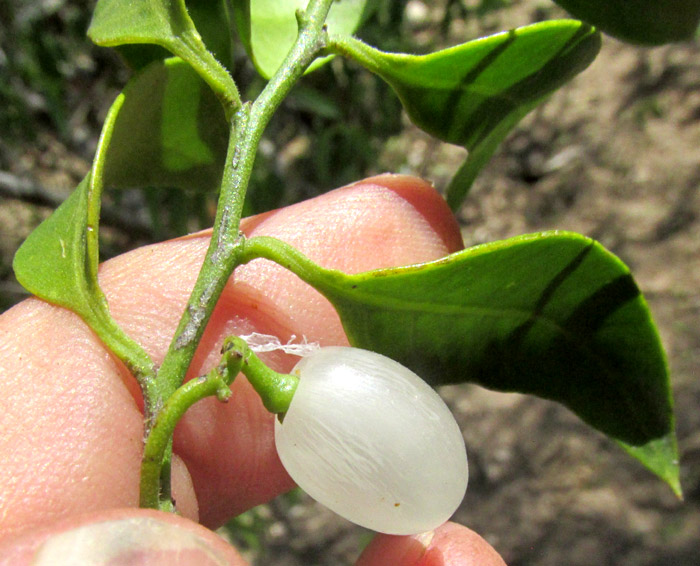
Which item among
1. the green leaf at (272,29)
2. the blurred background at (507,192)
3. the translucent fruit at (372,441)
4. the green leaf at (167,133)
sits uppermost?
the green leaf at (272,29)

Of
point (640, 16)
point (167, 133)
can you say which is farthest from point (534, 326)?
point (167, 133)

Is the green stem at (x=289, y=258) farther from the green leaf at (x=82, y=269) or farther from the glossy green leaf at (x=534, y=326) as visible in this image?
the green leaf at (x=82, y=269)

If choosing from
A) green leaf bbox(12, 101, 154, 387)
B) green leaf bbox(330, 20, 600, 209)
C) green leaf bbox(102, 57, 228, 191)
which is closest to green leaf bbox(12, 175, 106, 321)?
green leaf bbox(12, 101, 154, 387)

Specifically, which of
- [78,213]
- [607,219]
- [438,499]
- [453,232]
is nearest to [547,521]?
[607,219]

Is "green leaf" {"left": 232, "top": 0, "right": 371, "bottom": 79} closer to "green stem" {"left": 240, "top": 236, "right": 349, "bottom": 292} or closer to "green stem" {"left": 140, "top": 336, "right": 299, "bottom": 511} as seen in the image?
"green stem" {"left": 240, "top": 236, "right": 349, "bottom": 292}

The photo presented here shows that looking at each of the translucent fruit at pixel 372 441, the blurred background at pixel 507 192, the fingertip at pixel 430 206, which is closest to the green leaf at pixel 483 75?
the fingertip at pixel 430 206
